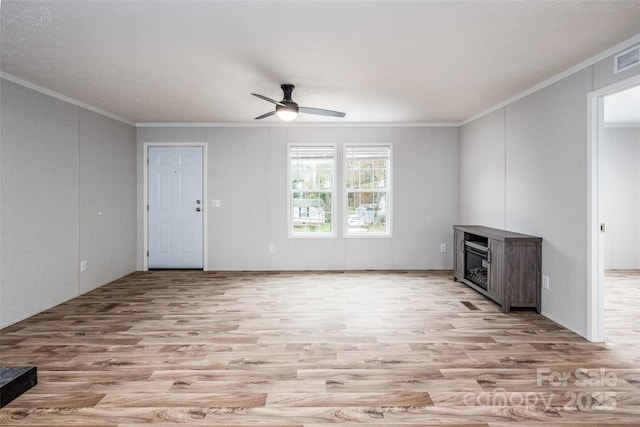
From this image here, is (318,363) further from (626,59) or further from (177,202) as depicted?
(177,202)

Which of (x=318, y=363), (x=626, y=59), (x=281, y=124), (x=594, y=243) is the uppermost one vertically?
(x=281, y=124)

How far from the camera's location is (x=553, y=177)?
366cm

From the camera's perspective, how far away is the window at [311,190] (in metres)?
6.09

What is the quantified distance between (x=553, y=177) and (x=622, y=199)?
3.90m

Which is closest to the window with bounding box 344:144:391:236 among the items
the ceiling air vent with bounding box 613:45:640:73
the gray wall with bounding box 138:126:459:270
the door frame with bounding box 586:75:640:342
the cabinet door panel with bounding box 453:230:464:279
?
the gray wall with bounding box 138:126:459:270

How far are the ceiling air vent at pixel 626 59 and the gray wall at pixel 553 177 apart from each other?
0.14 ft

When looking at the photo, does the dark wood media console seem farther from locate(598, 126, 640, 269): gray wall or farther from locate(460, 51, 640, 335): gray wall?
locate(598, 126, 640, 269): gray wall

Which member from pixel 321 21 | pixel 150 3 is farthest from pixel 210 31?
pixel 321 21

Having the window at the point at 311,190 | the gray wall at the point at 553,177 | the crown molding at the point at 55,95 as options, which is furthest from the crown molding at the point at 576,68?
the crown molding at the point at 55,95

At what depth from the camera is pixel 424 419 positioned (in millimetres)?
2010

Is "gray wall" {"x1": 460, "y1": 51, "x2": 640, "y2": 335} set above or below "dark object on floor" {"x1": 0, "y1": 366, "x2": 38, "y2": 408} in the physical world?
above

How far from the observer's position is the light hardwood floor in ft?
6.81

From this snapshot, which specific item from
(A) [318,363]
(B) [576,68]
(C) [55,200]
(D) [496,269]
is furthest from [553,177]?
(C) [55,200]

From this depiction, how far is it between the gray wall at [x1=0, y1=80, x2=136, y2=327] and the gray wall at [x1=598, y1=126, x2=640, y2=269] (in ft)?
26.9
